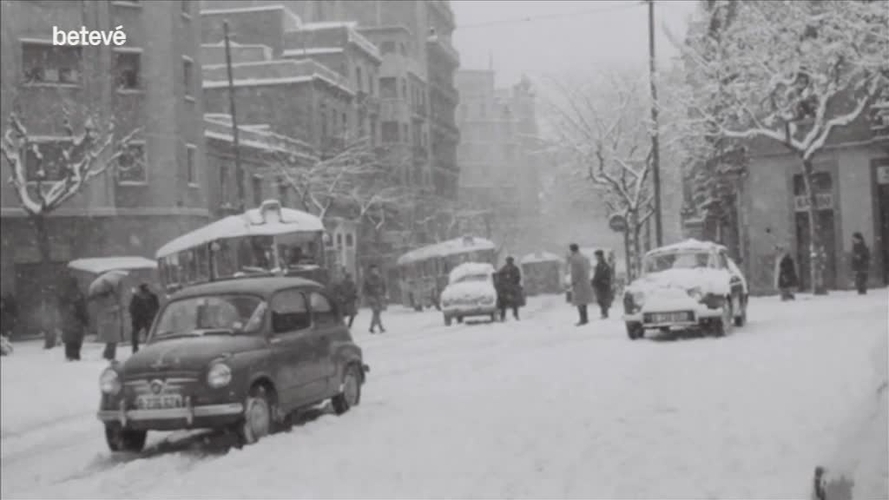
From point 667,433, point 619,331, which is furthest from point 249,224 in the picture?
point 667,433

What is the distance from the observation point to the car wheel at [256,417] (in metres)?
11.1

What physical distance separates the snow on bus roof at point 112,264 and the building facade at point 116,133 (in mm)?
859

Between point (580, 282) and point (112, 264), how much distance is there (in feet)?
42.1

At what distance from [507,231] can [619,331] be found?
12741mm

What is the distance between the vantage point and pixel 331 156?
52.6 metres

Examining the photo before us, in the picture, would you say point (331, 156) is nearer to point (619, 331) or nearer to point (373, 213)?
point (373, 213)

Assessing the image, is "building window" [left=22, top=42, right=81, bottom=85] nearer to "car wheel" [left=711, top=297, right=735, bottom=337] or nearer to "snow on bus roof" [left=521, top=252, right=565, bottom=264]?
"car wheel" [left=711, top=297, right=735, bottom=337]

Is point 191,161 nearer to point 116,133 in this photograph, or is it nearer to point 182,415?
point 116,133

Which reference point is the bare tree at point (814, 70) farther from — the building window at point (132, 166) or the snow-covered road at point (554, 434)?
the building window at point (132, 166)

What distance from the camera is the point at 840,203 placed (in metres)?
5.46

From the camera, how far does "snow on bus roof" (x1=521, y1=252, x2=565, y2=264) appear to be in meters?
56.4

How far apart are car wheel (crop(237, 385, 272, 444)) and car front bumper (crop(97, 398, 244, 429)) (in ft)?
0.50

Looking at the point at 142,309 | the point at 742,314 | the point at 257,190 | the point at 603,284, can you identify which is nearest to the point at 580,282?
the point at 603,284

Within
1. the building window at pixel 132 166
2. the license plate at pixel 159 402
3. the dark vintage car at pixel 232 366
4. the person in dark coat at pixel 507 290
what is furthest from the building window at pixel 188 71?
the person in dark coat at pixel 507 290
